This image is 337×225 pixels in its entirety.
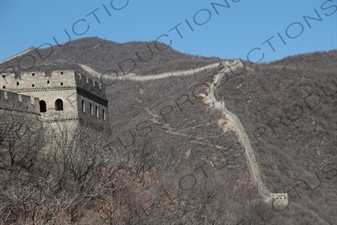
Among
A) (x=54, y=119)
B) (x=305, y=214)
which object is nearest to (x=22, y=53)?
(x=305, y=214)

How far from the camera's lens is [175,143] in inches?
2170

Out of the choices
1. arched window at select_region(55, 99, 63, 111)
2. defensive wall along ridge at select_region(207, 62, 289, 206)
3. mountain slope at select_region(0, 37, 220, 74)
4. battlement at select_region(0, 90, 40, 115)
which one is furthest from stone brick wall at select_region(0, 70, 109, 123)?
mountain slope at select_region(0, 37, 220, 74)

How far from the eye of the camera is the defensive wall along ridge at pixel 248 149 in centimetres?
4584

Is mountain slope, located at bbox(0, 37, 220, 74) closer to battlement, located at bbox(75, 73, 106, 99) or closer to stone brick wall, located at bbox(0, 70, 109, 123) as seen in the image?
battlement, located at bbox(75, 73, 106, 99)

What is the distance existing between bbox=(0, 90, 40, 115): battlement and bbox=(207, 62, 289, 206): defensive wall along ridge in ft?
69.5

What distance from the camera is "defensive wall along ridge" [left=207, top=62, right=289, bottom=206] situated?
150 feet

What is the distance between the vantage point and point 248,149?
5409cm

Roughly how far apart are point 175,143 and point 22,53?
4171 inches

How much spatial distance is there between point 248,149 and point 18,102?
1199 inches

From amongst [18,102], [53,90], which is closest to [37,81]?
[53,90]

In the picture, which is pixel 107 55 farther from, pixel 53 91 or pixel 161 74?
pixel 53 91

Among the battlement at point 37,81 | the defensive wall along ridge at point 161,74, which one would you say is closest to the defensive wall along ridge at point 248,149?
the defensive wall along ridge at point 161,74

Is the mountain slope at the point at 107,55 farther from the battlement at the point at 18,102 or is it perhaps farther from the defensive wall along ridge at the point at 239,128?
the battlement at the point at 18,102

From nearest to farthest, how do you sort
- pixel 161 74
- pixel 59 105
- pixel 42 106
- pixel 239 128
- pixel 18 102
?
pixel 18 102 < pixel 42 106 < pixel 59 105 < pixel 239 128 < pixel 161 74
